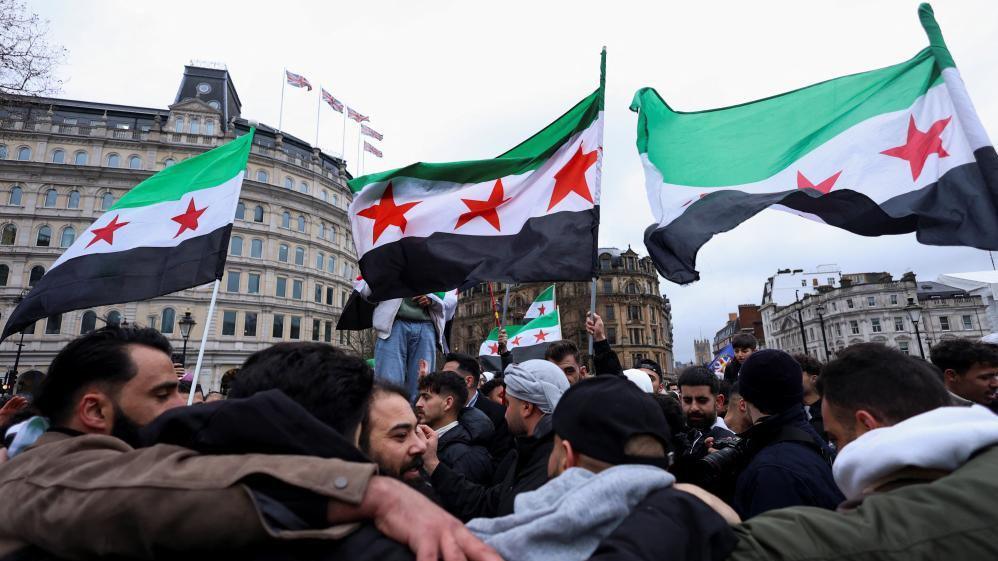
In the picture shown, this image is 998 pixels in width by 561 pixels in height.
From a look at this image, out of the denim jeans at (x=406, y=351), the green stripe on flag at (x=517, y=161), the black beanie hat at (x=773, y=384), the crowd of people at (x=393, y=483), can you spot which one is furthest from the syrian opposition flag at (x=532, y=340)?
the crowd of people at (x=393, y=483)

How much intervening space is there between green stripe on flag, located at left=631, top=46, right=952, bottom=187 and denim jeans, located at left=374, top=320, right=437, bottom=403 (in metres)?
3.77

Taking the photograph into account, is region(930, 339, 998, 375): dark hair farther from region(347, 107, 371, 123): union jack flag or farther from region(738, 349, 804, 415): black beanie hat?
region(347, 107, 371, 123): union jack flag

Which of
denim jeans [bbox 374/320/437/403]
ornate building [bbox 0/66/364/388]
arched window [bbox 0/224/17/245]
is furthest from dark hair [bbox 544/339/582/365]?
arched window [bbox 0/224/17/245]

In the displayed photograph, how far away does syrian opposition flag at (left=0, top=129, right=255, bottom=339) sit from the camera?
227 inches

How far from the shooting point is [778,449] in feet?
9.93

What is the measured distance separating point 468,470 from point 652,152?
428cm

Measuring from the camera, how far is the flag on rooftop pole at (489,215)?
539 centimetres

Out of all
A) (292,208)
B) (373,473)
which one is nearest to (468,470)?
(373,473)

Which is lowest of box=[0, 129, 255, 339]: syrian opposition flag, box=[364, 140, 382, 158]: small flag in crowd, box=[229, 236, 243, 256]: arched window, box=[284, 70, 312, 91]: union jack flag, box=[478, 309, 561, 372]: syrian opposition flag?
box=[478, 309, 561, 372]: syrian opposition flag

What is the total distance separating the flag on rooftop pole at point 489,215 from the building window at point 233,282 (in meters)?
53.8

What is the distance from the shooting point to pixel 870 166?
4.86 m

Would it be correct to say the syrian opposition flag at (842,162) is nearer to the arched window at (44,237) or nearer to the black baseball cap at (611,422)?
the black baseball cap at (611,422)

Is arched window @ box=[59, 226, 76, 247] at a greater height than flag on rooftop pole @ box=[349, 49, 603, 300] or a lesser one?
greater

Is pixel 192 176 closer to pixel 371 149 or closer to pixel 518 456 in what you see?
pixel 518 456
